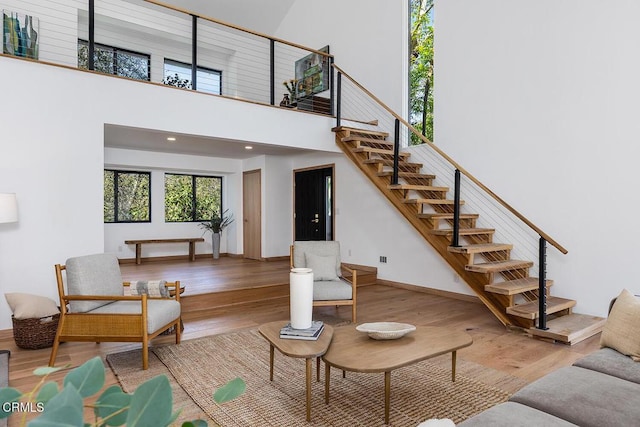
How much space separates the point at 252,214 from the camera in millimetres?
8648

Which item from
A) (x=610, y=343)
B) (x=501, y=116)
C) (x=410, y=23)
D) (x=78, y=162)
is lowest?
(x=610, y=343)

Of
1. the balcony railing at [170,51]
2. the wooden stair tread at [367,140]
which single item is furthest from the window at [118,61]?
the wooden stair tread at [367,140]

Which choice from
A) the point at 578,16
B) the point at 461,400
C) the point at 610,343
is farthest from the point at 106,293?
the point at 578,16

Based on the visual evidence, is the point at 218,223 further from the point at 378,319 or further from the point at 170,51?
Result: the point at 378,319

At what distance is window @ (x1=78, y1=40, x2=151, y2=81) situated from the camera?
7.75 m

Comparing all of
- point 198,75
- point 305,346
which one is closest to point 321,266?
point 305,346

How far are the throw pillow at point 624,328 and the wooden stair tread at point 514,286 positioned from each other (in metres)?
1.57

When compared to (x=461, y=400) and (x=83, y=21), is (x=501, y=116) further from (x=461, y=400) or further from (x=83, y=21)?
(x=83, y=21)

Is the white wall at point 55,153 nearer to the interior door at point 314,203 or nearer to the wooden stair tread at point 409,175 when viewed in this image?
the wooden stair tread at point 409,175

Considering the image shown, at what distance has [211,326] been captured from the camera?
4.34m

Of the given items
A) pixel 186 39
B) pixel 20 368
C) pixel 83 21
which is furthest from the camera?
pixel 186 39

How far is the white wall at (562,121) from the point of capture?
4.11 m

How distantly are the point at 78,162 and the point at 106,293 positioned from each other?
159cm

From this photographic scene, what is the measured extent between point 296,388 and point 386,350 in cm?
78
